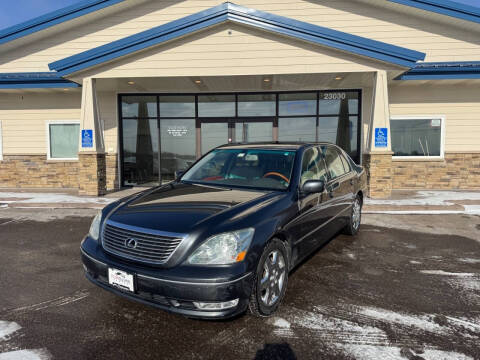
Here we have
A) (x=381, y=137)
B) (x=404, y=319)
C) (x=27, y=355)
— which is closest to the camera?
(x=27, y=355)

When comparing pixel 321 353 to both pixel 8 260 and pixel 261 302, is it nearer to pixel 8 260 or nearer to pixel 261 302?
pixel 261 302

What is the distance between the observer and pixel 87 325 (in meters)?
2.82

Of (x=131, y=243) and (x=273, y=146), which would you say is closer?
(x=131, y=243)

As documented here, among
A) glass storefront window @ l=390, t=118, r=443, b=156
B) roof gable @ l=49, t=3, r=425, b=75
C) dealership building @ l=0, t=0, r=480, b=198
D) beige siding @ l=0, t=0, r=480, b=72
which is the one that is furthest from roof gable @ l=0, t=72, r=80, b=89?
glass storefront window @ l=390, t=118, r=443, b=156

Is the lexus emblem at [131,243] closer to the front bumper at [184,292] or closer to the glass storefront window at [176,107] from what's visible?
the front bumper at [184,292]

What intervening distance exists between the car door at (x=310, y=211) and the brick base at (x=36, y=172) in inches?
403

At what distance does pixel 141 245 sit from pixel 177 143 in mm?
9647

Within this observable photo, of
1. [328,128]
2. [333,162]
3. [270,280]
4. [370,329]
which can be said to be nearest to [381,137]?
[328,128]

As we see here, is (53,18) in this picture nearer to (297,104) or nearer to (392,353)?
(297,104)

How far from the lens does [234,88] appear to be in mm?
11352

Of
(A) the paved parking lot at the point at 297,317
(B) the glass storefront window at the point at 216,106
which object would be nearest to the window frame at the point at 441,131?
(B) the glass storefront window at the point at 216,106

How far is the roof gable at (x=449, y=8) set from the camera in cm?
1018

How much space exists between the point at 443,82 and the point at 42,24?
13965 millimetres

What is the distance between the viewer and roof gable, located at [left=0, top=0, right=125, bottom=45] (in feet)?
37.0
